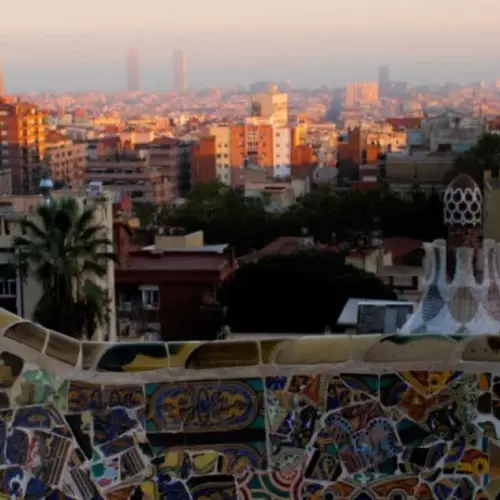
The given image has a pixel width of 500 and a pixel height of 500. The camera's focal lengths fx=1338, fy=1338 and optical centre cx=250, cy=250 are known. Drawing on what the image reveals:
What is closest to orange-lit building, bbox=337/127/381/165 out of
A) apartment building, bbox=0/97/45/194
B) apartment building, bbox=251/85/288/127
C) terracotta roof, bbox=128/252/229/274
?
apartment building, bbox=0/97/45/194

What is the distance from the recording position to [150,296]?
1925 cm

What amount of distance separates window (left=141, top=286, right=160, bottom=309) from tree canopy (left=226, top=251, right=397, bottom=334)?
1025 millimetres

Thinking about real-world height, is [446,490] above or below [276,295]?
above

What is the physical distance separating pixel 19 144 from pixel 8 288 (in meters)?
62.4

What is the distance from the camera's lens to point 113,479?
364 centimetres

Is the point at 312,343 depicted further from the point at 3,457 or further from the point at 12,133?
the point at 12,133

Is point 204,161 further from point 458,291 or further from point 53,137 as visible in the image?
point 458,291

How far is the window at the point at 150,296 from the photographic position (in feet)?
63.0

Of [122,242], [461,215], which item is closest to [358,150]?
[122,242]

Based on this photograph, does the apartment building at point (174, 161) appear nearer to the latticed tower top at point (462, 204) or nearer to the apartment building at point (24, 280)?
the apartment building at point (24, 280)

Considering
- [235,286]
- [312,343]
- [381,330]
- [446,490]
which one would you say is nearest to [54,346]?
[312,343]

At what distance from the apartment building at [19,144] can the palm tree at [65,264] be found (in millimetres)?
62357

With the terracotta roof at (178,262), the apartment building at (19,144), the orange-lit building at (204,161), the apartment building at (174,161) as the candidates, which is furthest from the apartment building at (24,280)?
the orange-lit building at (204,161)

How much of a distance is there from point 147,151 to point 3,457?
73.6 metres
